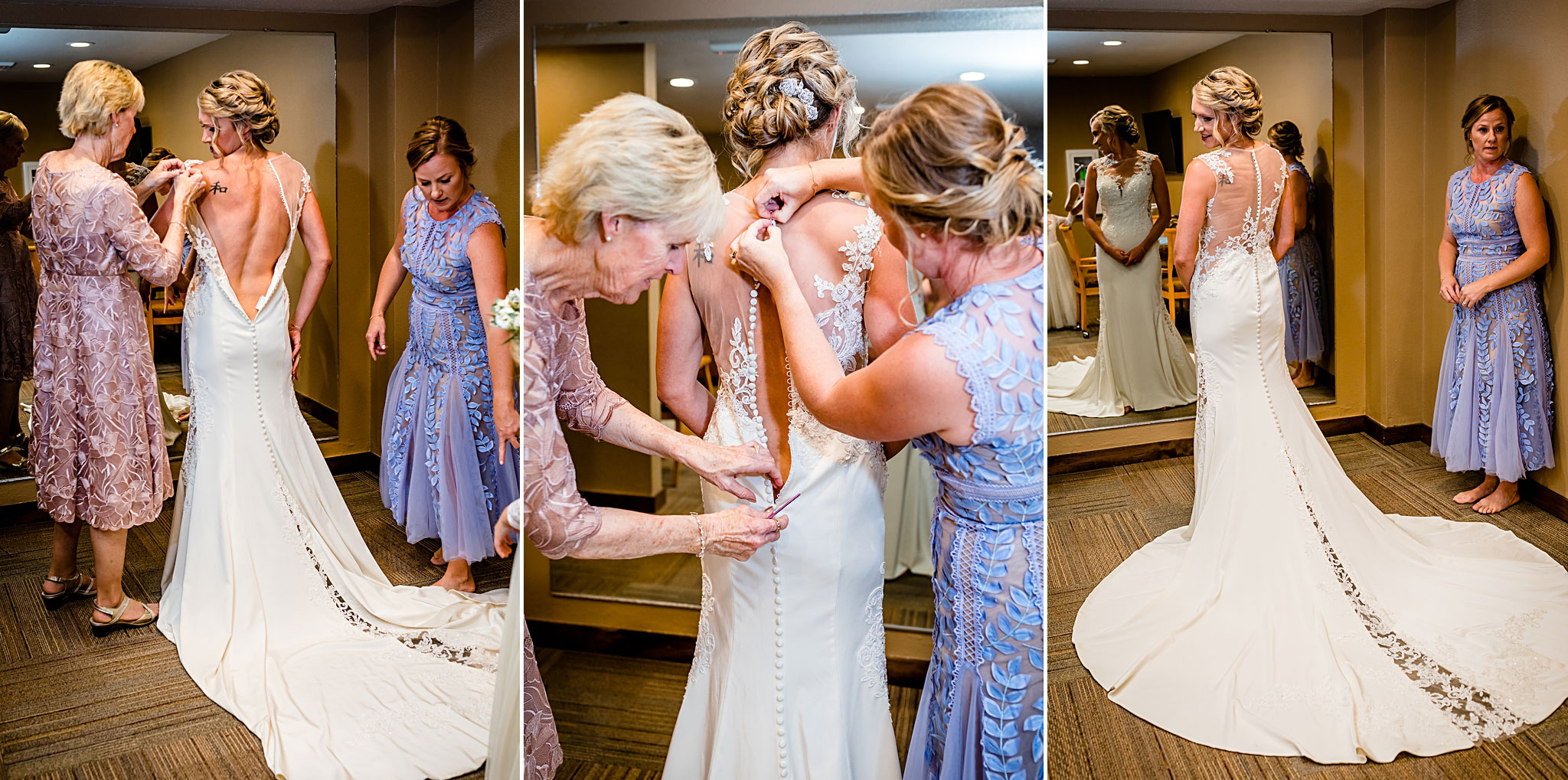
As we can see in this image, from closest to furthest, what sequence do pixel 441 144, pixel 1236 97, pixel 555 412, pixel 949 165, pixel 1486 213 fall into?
pixel 949 165
pixel 555 412
pixel 1236 97
pixel 1486 213
pixel 441 144

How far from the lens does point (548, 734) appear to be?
5.96 ft

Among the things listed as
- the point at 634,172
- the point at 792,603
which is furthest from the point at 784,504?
the point at 634,172

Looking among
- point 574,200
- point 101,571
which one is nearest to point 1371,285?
point 574,200

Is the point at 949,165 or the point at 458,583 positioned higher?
the point at 949,165

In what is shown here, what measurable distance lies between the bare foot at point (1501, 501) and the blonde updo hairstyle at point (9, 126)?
346cm

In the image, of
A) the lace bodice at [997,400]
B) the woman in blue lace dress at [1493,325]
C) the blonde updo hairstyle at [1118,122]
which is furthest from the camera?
the woman in blue lace dress at [1493,325]

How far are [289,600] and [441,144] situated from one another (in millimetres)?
1196

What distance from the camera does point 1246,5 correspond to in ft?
6.85

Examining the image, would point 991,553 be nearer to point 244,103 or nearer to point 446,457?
point 446,457

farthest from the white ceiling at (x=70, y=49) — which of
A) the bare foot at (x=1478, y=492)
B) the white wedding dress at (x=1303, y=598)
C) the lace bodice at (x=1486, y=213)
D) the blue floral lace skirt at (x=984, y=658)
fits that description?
the bare foot at (x=1478, y=492)

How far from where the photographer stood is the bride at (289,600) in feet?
7.88

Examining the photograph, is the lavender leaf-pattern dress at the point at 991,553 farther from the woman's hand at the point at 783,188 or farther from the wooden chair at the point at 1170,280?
the wooden chair at the point at 1170,280

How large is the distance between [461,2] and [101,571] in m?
1.69

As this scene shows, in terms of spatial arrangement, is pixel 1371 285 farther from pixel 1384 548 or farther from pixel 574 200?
pixel 574 200
